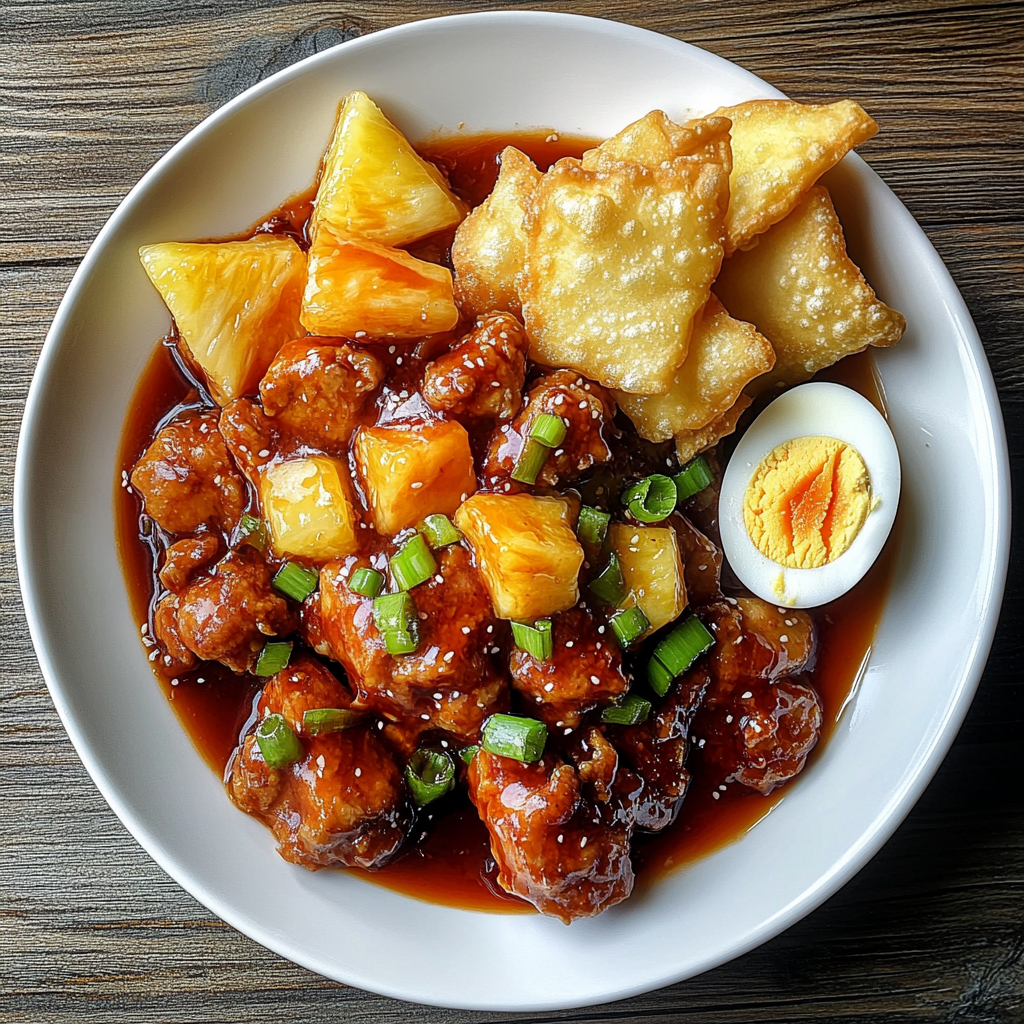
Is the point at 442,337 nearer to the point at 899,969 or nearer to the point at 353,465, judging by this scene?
the point at 353,465

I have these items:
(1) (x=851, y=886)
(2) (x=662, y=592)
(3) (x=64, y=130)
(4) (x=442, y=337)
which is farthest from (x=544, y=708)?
(3) (x=64, y=130)

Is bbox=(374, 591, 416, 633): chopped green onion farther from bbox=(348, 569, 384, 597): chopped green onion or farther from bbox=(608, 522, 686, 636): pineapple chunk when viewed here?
bbox=(608, 522, 686, 636): pineapple chunk

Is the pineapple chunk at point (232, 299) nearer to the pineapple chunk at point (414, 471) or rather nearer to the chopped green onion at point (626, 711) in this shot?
the pineapple chunk at point (414, 471)

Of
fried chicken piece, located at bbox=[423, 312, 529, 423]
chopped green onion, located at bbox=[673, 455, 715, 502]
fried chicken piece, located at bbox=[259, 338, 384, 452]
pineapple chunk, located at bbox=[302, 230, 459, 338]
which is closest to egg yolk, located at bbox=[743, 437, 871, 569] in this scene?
chopped green onion, located at bbox=[673, 455, 715, 502]

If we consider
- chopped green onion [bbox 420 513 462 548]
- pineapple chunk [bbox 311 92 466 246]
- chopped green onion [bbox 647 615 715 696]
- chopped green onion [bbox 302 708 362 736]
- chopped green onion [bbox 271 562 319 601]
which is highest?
pineapple chunk [bbox 311 92 466 246]

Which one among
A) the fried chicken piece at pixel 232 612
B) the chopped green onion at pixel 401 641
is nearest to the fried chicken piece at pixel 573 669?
the chopped green onion at pixel 401 641

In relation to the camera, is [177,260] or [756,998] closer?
[177,260]
